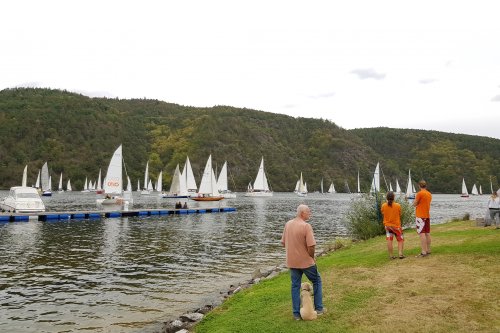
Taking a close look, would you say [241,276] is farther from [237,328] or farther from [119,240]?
[119,240]

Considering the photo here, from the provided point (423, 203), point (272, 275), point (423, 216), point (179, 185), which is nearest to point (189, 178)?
point (179, 185)

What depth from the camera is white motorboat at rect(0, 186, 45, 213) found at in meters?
42.4

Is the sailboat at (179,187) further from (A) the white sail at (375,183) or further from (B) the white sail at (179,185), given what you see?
(A) the white sail at (375,183)

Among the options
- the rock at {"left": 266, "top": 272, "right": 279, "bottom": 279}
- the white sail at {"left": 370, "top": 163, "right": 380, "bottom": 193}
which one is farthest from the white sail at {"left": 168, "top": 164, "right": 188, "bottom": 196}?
the rock at {"left": 266, "top": 272, "right": 279, "bottom": 279}

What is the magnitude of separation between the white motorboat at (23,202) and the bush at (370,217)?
108ft

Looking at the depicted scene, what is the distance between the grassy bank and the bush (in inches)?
349

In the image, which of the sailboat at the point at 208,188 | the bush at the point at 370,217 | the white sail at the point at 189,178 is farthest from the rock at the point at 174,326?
the white sail at the point at 189,178

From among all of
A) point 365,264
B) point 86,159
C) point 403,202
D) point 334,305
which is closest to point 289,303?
point 334,305

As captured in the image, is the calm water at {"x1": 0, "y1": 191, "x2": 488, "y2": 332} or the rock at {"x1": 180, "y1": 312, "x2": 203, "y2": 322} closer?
the rock at {"x1": 180, "y1": 312, "x2": 203, "y2": 322}

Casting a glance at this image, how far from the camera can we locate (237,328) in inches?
345

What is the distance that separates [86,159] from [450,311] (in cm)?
16732

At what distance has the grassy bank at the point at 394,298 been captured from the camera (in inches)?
313

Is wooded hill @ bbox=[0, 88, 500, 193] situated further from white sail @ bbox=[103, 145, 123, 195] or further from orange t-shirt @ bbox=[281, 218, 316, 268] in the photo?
orange t-shirt @ bbox=[281, 218, 316, 268]

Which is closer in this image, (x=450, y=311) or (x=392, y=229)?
(x=450, y=311)
